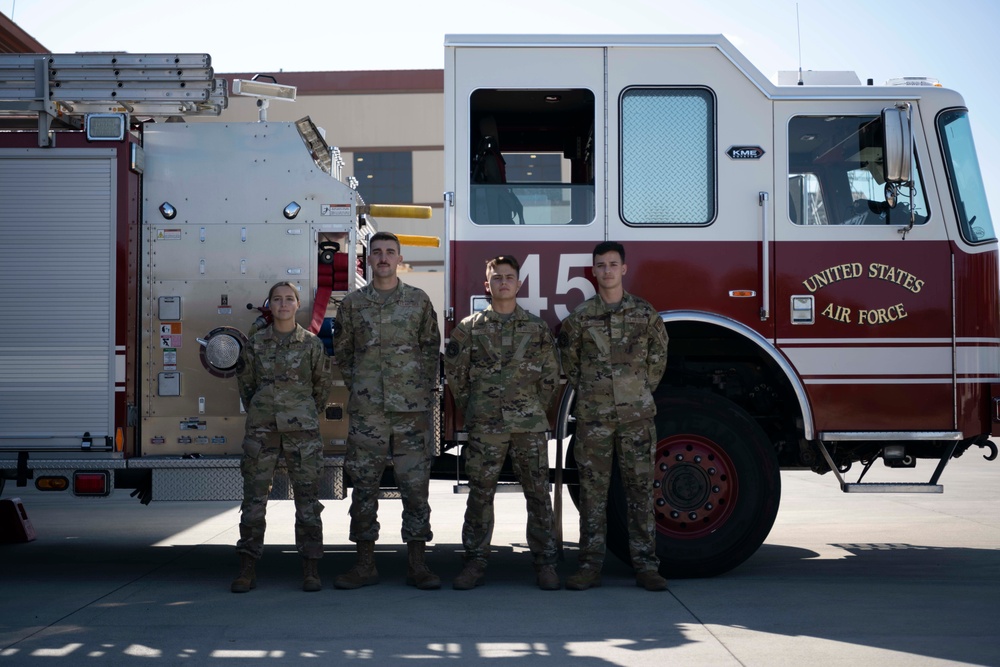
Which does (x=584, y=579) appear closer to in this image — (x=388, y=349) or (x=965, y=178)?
(x=388, y=349)

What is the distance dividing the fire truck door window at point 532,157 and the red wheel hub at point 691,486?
1.55 metres

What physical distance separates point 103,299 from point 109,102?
1304mm

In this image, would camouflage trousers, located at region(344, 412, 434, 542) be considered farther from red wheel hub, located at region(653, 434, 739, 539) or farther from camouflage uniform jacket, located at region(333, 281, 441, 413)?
red wheel hub, located at region(653, 434, 739, 539)

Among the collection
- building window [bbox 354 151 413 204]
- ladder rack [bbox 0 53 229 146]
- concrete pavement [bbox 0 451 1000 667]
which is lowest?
concrete pavement [bbox 0 451 1000 667]

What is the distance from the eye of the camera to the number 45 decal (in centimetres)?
629

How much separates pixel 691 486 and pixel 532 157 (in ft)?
8.15

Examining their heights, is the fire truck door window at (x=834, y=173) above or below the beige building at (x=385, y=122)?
below

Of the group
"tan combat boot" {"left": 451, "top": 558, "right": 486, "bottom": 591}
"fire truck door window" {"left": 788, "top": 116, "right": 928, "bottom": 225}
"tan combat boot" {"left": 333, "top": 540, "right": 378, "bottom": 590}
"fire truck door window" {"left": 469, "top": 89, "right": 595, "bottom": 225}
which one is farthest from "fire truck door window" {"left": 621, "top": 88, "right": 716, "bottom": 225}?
"tan combat boot" {"left": 333, "top": 540, "right": 378, "bottom": 590}

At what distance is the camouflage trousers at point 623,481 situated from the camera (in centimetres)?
598

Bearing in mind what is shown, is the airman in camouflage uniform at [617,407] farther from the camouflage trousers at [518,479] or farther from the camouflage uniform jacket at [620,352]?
the camouflage trousers at [518,479]

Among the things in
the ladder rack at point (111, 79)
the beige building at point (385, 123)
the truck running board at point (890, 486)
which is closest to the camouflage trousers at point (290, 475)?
the ladder rack at point (111, 79)

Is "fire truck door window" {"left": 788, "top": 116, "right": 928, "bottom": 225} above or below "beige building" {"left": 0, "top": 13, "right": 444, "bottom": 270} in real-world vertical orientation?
below

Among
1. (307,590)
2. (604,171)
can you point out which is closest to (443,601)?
(307,590)

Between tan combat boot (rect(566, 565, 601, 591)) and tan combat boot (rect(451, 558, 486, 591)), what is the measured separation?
1.76 ft
